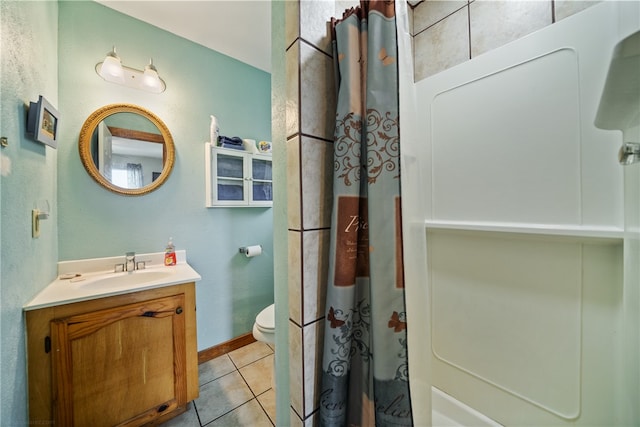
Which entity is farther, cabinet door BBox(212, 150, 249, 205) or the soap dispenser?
cabinet door BBox(212, 150, 249, 205)

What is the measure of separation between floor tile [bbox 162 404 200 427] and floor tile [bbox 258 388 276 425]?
0.38m

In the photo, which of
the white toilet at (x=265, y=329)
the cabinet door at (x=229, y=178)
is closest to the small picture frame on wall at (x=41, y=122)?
the cabinet door at (x=229, y=178)

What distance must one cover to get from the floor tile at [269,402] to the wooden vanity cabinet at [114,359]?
1.38 ft

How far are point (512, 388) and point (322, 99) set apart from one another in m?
1.37

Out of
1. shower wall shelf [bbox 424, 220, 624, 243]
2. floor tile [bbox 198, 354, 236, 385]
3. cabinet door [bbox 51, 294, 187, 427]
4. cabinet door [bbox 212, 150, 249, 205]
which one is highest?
cabinet door [bbox 212, 150, 249, 205]

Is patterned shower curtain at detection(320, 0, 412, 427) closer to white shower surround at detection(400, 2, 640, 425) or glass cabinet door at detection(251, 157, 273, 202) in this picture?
white shower surround at detection(400, 2, 640, 425)

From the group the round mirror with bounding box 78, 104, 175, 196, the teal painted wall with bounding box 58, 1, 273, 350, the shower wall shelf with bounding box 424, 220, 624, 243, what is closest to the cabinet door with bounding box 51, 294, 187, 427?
the teal painted wall with bounding box 58, 1, 273, 350

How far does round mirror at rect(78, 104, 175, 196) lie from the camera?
4.92 ft

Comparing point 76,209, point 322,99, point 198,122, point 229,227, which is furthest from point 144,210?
point 322,99

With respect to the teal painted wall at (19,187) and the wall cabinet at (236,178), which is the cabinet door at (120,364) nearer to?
the teal painted wall at (19,187)

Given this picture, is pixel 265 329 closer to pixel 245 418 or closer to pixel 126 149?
pixel 245 418

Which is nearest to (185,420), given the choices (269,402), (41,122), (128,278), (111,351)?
(269,402)

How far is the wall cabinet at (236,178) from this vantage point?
6.14 ft

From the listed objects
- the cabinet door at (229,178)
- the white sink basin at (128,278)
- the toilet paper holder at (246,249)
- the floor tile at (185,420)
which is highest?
the cabinet door at (229,178)
